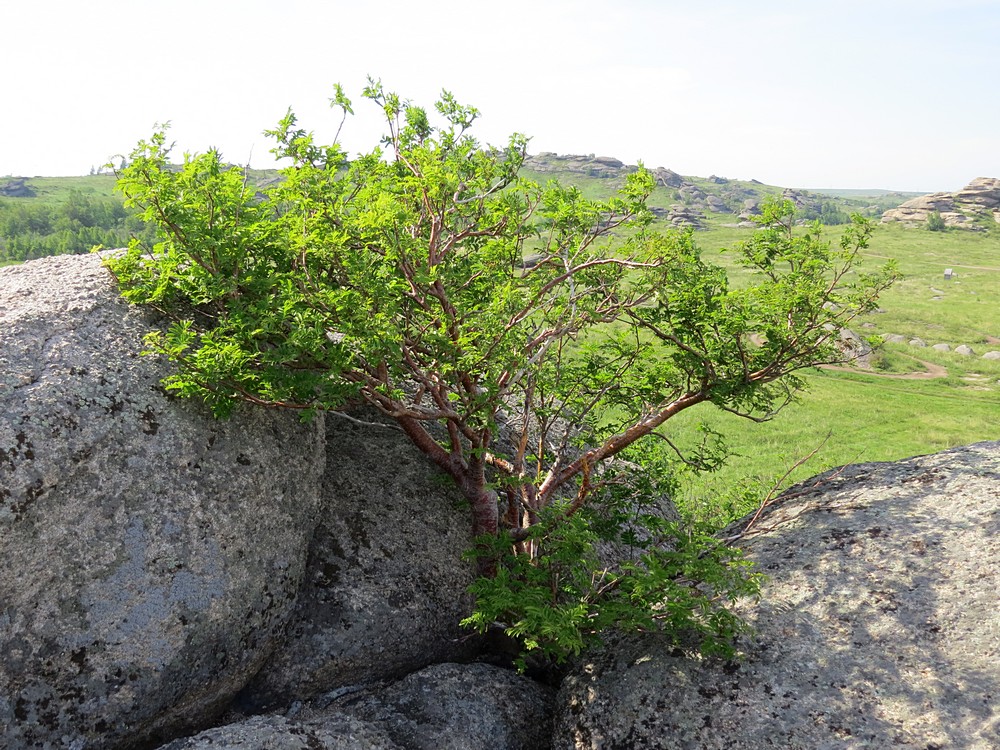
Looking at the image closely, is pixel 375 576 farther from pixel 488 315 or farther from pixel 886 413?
pixel 886 413

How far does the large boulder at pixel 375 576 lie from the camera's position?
9867 mm

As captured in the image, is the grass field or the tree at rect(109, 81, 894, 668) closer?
the tree at rect(109, 81, 894, 668)

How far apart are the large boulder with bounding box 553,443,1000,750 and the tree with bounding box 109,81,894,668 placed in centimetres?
65

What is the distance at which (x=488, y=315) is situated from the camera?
8859 millimetres

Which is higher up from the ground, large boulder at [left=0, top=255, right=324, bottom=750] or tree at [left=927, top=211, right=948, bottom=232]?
tree at [left=927, top=211, right=948, bottom=232]

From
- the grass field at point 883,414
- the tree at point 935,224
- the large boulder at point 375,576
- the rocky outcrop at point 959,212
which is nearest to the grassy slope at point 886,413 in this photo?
the grass field at point 883,414

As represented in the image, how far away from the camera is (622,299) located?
37.8 ft

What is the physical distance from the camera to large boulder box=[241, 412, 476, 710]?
987 centimetres

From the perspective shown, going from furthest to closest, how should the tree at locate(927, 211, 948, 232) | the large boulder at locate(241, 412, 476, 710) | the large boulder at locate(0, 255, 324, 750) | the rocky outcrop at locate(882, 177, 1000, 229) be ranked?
the rocky outcrop at locate(882, 177, 1000, 229) → the tree at locate(927, 211, 948, 232) → the large boulder at locate(241, 412, 476, 710) → the large boulder at locate(0, 255, 324, 750)

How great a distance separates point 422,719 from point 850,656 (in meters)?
5.48

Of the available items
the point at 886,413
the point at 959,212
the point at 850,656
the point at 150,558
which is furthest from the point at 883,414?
the point at 959,212

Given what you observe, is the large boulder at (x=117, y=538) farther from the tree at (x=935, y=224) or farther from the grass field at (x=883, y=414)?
the tree at (x=935, y=224)

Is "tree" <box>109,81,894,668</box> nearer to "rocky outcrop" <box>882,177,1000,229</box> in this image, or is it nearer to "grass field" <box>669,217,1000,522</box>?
"grass field" <box>669,217,1000,522</box>

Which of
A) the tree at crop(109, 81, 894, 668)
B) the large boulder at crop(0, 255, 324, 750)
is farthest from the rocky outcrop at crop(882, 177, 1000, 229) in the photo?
the large boulder at crop(0, 255, 324, 750)
